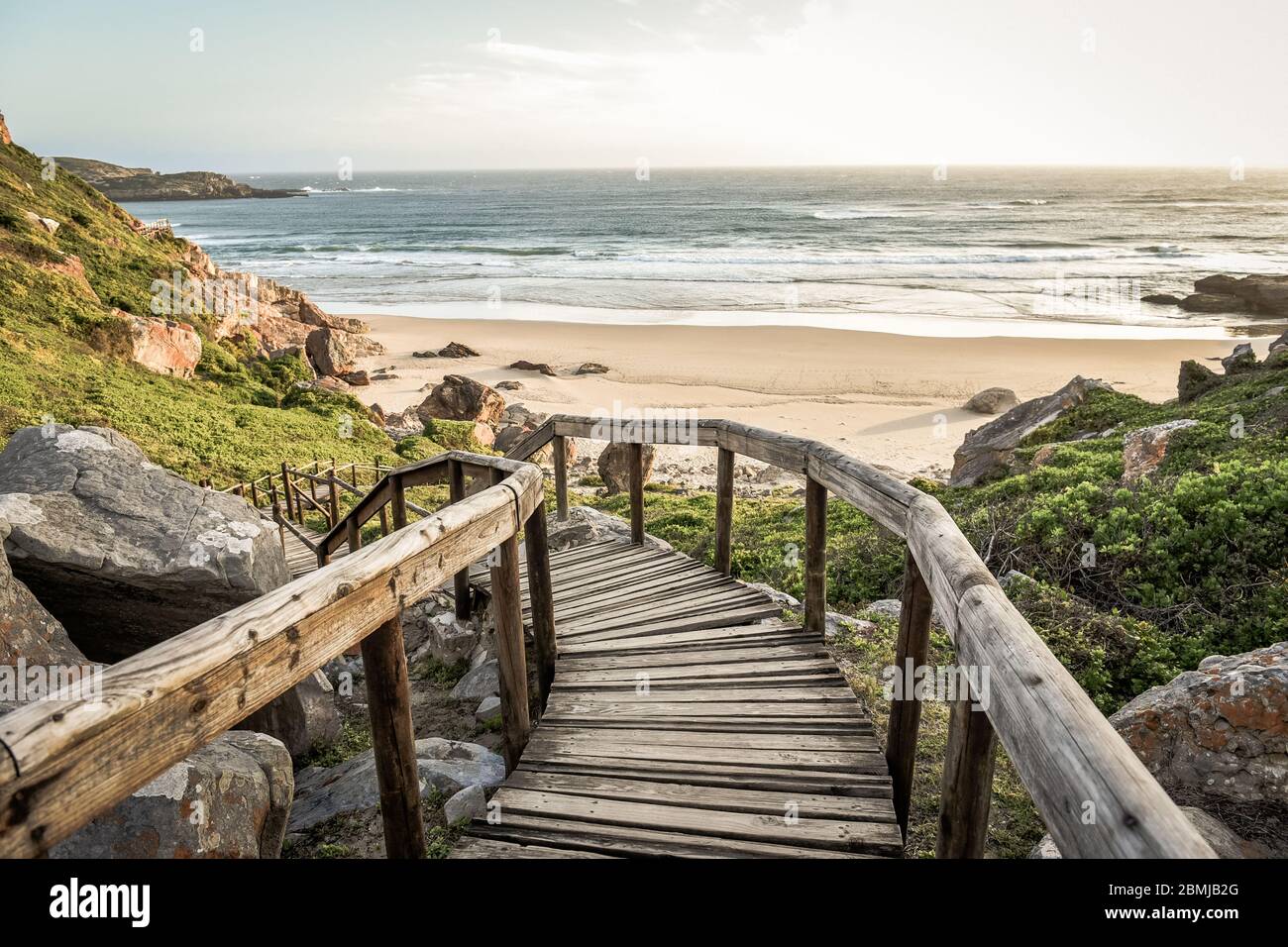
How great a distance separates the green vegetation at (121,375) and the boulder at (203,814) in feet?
35.7

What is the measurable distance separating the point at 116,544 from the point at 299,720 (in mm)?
1425

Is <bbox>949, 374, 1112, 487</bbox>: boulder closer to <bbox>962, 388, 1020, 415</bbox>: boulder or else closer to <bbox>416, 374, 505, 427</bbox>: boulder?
<bbox>962, 388, 1020, 415</bbox>: boulder

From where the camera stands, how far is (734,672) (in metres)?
4.28

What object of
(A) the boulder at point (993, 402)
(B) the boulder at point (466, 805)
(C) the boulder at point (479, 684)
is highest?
(B) the boulder at point (466, 805)

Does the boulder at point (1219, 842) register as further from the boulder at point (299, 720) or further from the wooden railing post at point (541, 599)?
the boulder at point (299, 720)

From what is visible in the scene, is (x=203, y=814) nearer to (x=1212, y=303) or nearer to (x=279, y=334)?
(x=279, y=334)

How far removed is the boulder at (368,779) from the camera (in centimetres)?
376

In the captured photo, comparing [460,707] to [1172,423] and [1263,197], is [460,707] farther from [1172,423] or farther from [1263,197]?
[1263,197]

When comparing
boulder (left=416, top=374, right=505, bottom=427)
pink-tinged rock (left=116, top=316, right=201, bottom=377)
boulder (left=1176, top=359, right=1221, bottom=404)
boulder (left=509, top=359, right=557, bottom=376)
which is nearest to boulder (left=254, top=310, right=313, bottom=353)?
pink-tinged rock (left=116, top=316, right=201, bottom=377)

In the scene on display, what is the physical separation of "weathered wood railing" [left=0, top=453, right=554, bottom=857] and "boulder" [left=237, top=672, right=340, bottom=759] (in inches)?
73.5
